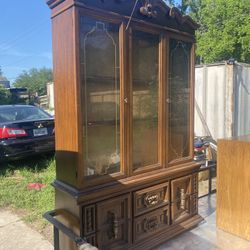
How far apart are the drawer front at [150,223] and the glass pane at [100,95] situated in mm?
465

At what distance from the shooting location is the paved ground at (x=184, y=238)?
7.20 ft

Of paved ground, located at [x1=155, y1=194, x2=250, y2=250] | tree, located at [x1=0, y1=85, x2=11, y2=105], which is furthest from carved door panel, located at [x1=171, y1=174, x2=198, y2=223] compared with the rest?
tree, located at [x1=0, y1=85, x2=11, y2=105]

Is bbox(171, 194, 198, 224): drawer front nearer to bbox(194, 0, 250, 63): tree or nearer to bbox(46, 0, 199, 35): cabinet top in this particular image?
bbox(46, 0, 199, 35): cabinet top

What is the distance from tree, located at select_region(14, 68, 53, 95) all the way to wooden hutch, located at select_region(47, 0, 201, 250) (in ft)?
104

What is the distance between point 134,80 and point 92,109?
16.8 inches

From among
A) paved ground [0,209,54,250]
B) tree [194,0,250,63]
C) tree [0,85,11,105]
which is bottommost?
paved ground [0,209,54,250]

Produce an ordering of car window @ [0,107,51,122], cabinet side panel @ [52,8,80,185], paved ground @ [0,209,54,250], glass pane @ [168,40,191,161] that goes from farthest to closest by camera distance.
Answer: car window @ [0,107,51,122] → paved ground @ [0,209,54,250] → glass pane @ [168,40,191,161] → cabinet side panel @ [52,8,80,185]

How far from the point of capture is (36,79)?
36219 millimetres

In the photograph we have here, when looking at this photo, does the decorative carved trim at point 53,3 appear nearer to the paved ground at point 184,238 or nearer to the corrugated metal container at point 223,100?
the paved ground at point 184,238

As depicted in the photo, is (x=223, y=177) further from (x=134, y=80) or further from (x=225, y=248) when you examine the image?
(x=134, y=80)

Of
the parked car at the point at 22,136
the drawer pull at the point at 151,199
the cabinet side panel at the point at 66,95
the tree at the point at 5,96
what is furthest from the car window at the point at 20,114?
the tree at the point at 5,96

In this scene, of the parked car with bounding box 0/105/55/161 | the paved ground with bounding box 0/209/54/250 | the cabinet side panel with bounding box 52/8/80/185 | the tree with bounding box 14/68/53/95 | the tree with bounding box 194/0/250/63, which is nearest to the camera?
the cabinet side panel with bounding box 52/8/80/185

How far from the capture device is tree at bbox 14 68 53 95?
111 feet

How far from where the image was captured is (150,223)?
2.16 m
